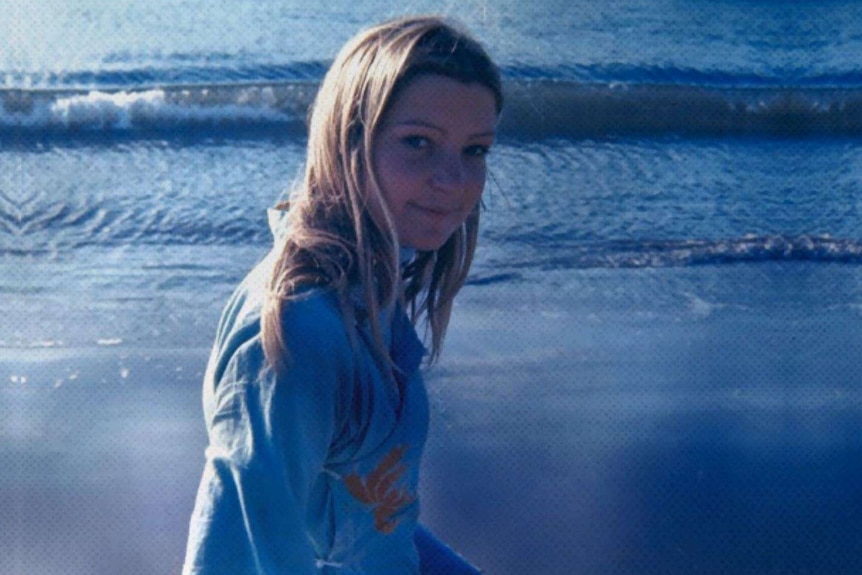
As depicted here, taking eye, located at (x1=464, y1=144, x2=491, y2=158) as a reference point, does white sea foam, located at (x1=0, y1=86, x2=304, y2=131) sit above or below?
below

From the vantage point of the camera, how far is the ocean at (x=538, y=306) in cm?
333

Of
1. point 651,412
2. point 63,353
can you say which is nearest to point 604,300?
point 651,412

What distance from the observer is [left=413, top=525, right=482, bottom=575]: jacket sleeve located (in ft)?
6.25

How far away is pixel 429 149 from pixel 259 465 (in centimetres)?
50

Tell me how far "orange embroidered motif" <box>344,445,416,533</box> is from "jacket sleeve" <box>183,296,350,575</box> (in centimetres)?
17

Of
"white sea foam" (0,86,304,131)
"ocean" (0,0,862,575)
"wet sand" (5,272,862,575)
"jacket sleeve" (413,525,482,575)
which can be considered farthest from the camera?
"white sea foam" (0,86,304,131)

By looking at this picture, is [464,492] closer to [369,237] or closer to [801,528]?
[801,528]

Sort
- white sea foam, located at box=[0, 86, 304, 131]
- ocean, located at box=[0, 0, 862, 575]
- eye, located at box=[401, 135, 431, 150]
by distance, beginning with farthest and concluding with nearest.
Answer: white sea foam, located at box=[0, 86, 304, 131]
ocean, located at box=[0, 0, 862, 575]
eye, located at box=[401, 135, 431, 150]

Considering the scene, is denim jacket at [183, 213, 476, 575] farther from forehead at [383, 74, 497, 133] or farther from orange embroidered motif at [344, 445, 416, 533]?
forehead at [383, 74, 497, 133]

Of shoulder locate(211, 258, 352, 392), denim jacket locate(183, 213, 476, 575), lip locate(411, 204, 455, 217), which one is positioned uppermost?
lip locate(411, 204, 455, 217)

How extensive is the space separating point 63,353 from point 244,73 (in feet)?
19.2

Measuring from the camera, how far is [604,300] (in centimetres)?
496

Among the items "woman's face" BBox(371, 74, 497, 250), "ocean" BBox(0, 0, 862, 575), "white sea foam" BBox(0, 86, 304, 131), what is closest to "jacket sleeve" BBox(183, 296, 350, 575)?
"woman's face" BBox(371, 74, 497, 250)

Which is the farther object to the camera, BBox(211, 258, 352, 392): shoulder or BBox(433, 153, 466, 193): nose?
BBox(433, 153, 466, 193): nose
